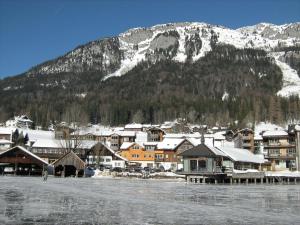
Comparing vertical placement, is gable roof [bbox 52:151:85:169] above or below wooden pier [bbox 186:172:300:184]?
above

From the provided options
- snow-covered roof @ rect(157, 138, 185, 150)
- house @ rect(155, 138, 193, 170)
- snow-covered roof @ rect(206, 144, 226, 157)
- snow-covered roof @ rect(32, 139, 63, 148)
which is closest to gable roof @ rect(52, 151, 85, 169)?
snow-covered roof @ rect(206, 144, 226, 157)

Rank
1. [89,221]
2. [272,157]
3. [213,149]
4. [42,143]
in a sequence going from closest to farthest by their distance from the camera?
1. [89,221]
2. [213,149]
3. [272,157]
4. [42,143]

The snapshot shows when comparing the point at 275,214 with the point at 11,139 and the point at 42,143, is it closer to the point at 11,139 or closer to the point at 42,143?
the point at 42,143

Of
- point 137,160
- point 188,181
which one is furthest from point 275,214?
point 137,160

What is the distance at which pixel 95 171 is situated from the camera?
8988cm

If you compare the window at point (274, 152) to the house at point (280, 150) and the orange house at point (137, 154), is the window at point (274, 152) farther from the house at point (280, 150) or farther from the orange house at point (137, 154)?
the orange house at point (137, 154)

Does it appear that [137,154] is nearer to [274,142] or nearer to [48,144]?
[48,144]

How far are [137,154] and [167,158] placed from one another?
8.46m

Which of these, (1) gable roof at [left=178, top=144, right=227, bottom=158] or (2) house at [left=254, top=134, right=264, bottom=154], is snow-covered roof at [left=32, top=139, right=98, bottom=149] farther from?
(2) house at [left=254, top=134, right=264, bottom=154]

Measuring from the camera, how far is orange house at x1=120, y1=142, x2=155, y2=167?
117000 mm

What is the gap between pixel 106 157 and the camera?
10881cm

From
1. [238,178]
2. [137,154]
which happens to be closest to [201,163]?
[238,178]

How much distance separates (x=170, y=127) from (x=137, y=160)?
63.9m

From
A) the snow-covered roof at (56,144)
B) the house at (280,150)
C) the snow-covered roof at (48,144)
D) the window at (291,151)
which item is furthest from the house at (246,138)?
the snow-covered roof at (48,144)
